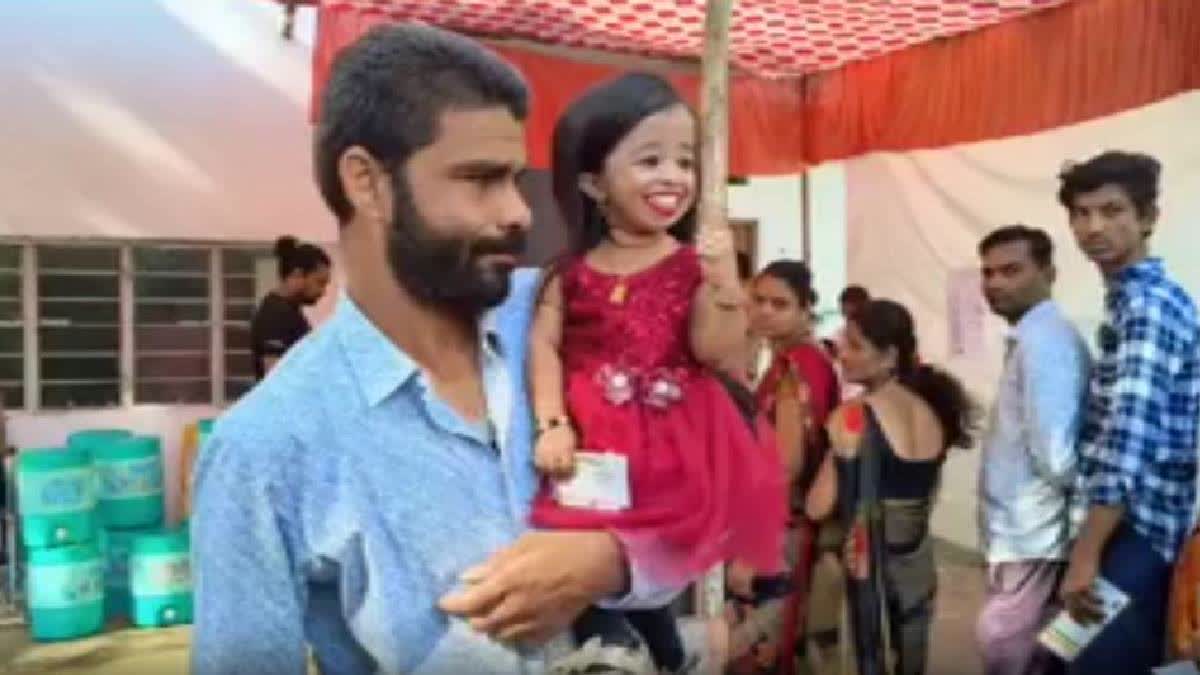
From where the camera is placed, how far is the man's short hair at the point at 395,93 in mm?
944

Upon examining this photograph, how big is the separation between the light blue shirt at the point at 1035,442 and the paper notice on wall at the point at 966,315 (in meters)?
2.82

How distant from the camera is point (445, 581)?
937 millimetres

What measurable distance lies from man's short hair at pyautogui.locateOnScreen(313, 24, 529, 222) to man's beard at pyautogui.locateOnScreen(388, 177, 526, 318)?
0.04 m

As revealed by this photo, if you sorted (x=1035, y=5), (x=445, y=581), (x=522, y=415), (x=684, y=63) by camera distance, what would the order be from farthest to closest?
(x=684, y=63), (x=1035, y=5), (x=522, y=415), (x=445, y=581)

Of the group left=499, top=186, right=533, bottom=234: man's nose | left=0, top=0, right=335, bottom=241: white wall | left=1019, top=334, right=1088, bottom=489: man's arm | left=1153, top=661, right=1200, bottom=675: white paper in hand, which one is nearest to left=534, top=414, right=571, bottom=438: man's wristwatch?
left=499, top=186, right=533, bottom=234: man's nose

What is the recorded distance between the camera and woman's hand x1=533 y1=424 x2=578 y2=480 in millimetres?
1136

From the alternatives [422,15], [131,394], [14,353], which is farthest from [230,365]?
[422,15]

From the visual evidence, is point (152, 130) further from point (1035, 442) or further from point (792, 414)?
point (1035, 442)

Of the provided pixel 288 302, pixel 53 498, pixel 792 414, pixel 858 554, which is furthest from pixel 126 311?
pixel 858 554

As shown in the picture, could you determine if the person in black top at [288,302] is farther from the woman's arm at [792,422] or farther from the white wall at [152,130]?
the woman's arm at [792,422]

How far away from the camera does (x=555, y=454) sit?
1155mm

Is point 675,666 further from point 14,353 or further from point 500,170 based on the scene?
point 14,353

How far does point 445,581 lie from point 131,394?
5.59 metres

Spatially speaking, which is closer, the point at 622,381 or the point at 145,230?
the point at 622,381
